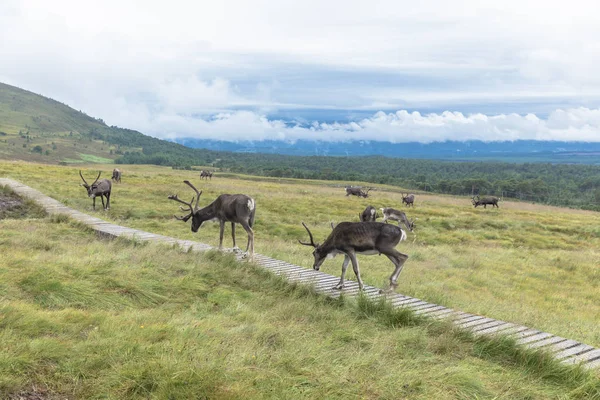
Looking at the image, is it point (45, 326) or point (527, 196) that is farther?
point (527, 196)

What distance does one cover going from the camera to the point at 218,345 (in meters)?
6.19

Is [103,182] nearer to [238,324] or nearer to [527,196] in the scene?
[238,324]

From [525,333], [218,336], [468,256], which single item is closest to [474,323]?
[525,333]

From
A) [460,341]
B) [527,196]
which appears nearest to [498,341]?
[460,341]

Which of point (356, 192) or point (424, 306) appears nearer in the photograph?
point (424, 306)

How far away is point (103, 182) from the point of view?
1037 inches

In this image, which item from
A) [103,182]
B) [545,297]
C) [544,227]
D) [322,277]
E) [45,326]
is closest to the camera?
[45,326]

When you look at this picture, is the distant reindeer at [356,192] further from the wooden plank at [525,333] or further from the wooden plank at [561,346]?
the wooden plank at [561,346]

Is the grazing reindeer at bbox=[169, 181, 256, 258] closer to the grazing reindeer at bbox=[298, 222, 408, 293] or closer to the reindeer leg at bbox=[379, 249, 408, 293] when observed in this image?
the grazing reindeer at bbox=[298, 222, 408, 293]

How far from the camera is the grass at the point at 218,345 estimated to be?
5.20 meters

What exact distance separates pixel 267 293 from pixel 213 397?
5.11m

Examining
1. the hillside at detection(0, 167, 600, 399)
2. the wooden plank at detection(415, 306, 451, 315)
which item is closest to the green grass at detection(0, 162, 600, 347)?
the hillside at detection(0, 167, 600, 399)

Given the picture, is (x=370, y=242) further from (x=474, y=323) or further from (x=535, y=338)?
(x=535, y=338)

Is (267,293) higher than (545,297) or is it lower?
higher
